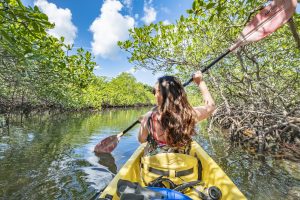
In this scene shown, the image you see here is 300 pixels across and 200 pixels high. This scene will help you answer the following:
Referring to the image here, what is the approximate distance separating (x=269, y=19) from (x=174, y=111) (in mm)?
1658

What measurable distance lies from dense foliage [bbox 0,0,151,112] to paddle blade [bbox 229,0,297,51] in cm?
237

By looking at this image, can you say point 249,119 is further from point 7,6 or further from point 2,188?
point 7,6

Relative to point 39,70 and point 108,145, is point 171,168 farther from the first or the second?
point 108,145

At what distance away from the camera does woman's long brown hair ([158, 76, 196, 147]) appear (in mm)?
2578

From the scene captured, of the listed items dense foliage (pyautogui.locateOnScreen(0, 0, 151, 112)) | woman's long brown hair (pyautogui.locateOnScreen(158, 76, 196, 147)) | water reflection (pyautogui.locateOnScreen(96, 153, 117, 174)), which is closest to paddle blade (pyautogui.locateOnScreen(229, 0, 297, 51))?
woman's long brown hair (pyautogui.locateOnScreen(158, 76, 196, 147))

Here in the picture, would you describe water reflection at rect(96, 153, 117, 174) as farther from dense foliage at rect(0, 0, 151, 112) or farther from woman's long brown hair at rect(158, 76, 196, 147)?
woman's long brown hair at rect(158, 76, 196, 147)

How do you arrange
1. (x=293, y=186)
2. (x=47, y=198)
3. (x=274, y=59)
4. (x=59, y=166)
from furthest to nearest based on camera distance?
1. (x=274, y=59)
2. (x=59, y=166)
3. (x=293, y=186)
4. (x=47, y=198)

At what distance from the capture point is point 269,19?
2840 millimetres

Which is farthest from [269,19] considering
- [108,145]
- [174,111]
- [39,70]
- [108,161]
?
[108,145]

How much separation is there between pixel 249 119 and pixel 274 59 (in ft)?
8.08

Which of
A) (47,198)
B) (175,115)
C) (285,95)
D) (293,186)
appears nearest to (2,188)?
(47,198)

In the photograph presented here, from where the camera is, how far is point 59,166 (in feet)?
17.6

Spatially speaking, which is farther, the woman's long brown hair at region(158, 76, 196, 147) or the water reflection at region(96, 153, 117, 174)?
the water reflection at region(96, 153, 117, 174)

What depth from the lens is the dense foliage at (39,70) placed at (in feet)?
6.96
